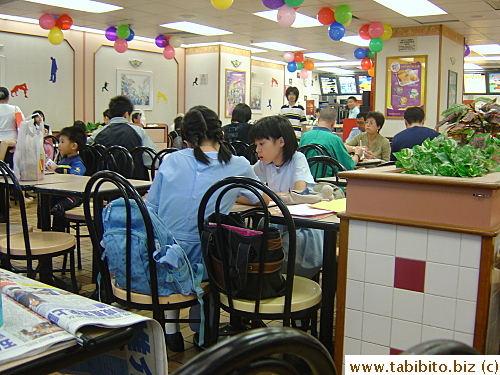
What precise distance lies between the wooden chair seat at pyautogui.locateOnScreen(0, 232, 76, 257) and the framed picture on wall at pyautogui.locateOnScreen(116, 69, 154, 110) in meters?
7.87

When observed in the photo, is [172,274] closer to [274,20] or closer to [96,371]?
[96,371]

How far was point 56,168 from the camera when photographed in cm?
404

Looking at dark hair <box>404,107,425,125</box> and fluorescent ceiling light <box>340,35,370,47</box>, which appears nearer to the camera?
dark hair <box>404,107,425,125</box>

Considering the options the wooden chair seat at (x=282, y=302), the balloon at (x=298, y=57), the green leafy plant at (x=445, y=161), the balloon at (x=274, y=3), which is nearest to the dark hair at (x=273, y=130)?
the green leafy plant at (x=445, y=161)

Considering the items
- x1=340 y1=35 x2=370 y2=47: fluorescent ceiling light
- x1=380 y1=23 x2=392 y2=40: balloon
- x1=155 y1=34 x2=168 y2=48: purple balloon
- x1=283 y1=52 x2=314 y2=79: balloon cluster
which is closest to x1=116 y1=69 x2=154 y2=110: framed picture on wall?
x1=155 y1=34 x2=168 y2=48: purple balloon

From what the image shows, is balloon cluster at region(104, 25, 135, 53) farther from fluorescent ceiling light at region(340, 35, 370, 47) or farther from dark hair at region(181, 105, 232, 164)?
dark hair at region(181, 105, 232, 164)

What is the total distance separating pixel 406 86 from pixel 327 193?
6431 mm

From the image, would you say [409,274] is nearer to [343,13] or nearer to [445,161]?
[445,161]

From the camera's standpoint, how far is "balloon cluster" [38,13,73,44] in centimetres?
778

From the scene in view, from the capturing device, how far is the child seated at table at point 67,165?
12.6 ft

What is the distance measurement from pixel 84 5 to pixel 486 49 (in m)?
8.21

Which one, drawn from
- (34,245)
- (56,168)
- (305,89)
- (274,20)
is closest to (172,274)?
(34,245)

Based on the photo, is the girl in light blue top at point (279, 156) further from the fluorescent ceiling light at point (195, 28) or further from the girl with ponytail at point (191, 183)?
the fluorescent ceiling light at point (195, 28)

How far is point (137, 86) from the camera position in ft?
36.0
